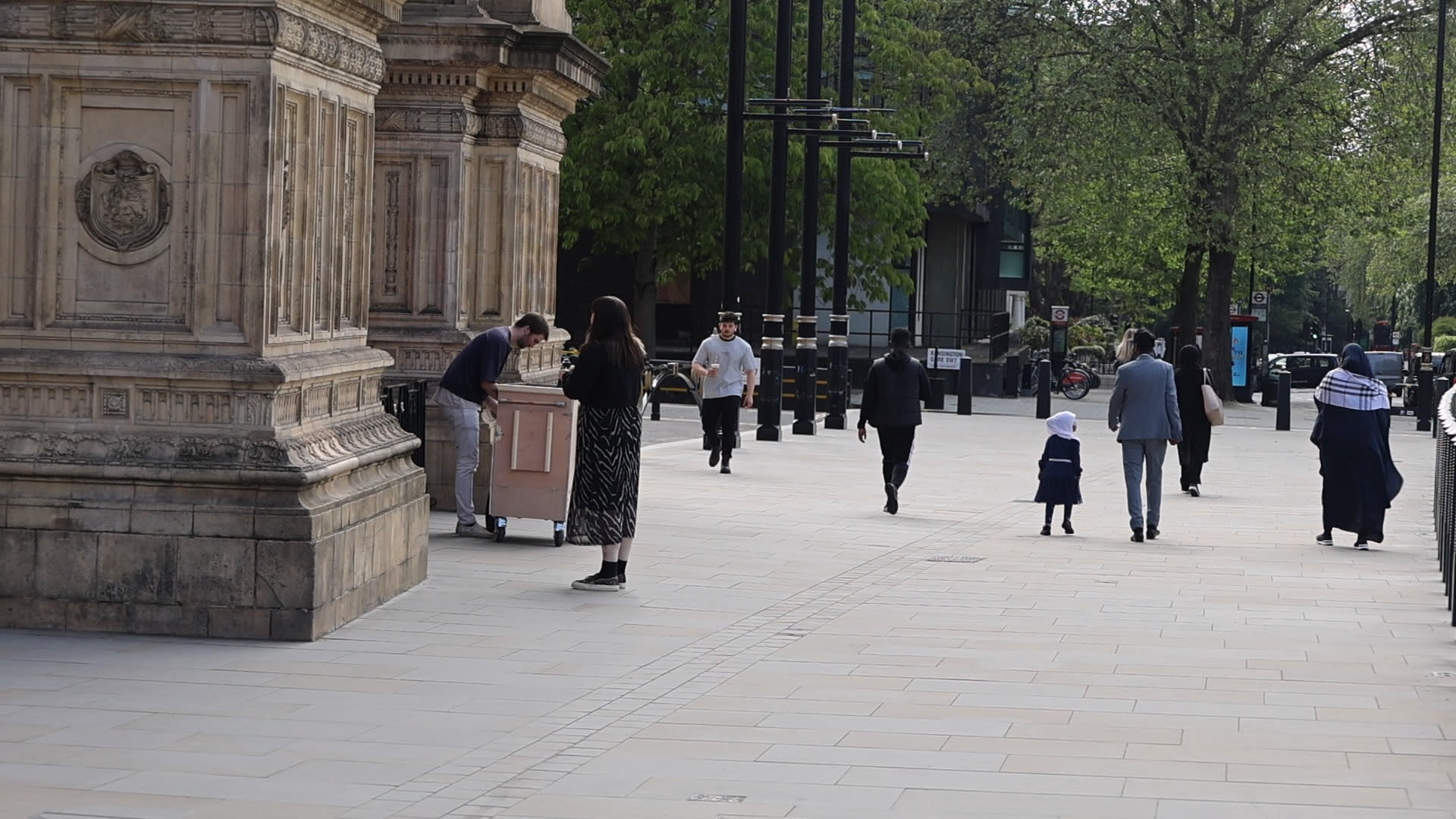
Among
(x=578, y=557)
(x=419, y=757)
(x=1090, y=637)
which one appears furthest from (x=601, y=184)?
(x=419, y=757)

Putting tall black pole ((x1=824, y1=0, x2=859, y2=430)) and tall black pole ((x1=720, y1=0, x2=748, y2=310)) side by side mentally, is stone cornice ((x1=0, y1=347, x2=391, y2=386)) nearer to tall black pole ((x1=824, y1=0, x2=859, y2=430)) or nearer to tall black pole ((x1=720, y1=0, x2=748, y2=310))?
tall black pole ((x1=720, y1=0, x2=748, y2=310))

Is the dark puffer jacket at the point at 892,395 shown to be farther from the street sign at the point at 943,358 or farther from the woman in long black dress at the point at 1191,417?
the street sign at the point at 943,358

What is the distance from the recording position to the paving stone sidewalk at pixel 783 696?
257 inches

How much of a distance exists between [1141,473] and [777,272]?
41.6 ft

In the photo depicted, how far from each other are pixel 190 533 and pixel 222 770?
2767mm

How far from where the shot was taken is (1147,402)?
1591 centimetres

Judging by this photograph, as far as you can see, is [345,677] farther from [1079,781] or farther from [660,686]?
[1079,781]

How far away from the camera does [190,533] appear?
926cm

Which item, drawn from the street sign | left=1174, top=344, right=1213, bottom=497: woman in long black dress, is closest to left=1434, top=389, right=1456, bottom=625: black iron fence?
left=1174, top=344, right=1213, bottom=497: woman in long black dress

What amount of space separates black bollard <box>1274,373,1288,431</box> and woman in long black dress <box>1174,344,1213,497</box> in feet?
50.6

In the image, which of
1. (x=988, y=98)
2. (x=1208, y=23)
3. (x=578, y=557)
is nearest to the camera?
(x=578, y=557)

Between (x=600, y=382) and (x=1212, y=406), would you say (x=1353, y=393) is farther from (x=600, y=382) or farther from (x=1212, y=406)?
(x=600, y=382)

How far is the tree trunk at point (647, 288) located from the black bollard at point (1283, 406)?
1243 centimetres

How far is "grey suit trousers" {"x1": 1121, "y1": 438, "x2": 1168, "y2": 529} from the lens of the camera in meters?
15.8
